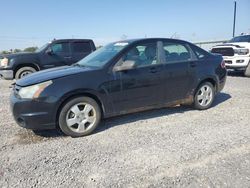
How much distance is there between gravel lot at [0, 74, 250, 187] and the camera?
2975mm

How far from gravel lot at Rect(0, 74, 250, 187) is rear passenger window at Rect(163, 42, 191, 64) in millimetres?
1173

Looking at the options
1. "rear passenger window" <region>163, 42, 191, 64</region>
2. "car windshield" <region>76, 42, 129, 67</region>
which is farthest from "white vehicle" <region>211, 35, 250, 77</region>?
"car windshield" <region>76, 42, 129, 67</region>

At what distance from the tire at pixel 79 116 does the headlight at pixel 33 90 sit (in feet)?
1.46

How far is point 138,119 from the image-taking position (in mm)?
5105

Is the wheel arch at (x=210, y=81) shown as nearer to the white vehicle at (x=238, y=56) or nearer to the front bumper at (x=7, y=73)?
the white vehicle at (x=238, y=56)

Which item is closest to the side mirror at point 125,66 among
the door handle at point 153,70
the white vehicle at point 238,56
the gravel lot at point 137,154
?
the door handle at point 153,70

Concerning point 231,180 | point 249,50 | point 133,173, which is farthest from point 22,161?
point 249,50

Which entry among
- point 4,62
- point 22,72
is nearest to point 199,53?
point 22,72

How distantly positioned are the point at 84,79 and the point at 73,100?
1.29 ft

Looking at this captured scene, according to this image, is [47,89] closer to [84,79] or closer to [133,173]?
[84,79]

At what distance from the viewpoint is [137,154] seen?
3.60 m

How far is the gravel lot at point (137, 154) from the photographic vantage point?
2.97 metres

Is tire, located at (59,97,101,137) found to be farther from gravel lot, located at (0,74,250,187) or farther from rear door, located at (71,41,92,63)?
rear door, located at (71,41,92,63)

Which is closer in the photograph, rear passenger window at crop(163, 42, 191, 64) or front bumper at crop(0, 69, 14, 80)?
rear passenger window at crop(163, 42, 191, 64)
